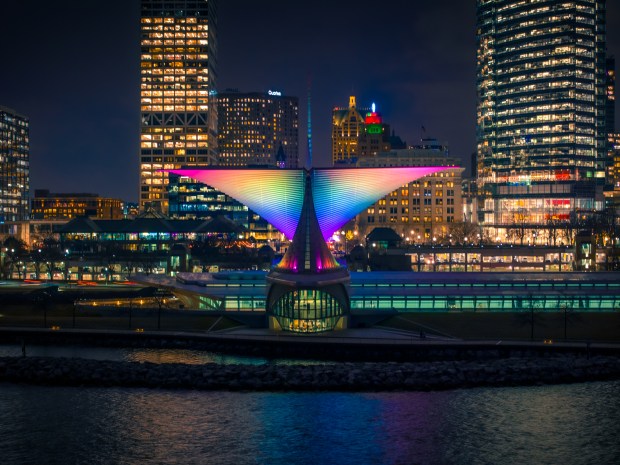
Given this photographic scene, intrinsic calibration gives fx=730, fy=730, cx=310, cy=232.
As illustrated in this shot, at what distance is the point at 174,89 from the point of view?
7736 inches

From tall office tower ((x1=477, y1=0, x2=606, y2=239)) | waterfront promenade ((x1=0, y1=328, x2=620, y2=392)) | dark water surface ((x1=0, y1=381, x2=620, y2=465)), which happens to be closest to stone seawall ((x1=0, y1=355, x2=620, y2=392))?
waterfront promenade ((x1=0, y1=328, x2=620, y2=392))

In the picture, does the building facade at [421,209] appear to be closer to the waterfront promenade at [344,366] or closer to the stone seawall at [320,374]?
the waterfront promenade at [344,366]

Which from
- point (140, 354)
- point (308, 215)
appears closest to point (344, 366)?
point (140, 354)

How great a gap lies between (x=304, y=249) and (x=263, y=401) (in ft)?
63.8

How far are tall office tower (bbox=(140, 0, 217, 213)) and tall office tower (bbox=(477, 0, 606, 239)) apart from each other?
252ft

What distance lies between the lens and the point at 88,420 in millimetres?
36656

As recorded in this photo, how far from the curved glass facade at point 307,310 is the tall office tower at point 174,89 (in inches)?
5724

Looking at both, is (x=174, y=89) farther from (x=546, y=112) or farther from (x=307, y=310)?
(x=307, y=310)

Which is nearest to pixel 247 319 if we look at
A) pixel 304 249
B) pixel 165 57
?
pixel 304 249

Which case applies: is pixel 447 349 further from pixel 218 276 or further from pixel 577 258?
pixel 577 258

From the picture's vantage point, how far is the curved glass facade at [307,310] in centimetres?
5462

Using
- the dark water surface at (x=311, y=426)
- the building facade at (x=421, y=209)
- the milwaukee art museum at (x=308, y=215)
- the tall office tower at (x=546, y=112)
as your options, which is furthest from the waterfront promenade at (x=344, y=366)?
the tall office tower at (x=546, y=112)

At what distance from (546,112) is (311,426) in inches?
5492

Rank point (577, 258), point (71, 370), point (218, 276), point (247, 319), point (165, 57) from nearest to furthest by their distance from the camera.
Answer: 1. point (71, 370)
2. point (247, 319)
3. point (218, 276)
4. point (577, 258)
5. point (165, 57)
